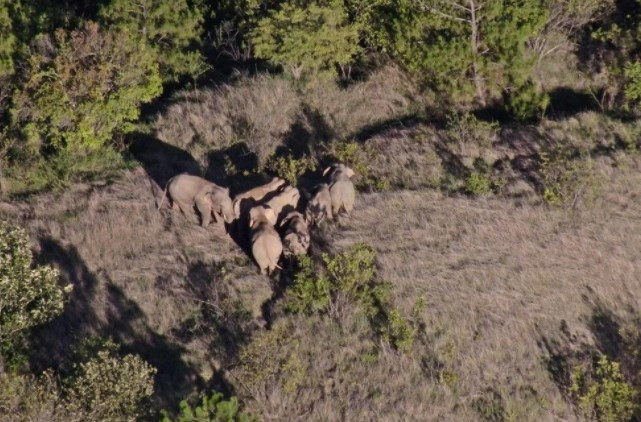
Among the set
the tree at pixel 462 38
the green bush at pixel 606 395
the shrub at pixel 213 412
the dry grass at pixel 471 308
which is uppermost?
the tree at pixel 462 38

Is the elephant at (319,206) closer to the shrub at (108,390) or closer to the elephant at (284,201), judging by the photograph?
the elephant at (284,201)

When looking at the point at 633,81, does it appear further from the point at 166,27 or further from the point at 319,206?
the point at 166,27

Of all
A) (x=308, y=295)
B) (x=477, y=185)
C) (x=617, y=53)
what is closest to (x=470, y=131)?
(x=477, y=185)

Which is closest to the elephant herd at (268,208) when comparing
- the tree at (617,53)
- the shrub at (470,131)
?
the shrub at (470,131)

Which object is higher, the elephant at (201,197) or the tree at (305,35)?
the tree at (305,35)

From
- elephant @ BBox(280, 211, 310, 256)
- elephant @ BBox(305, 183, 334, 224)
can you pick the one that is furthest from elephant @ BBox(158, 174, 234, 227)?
elephant @ BBox(305, 183, 334, 224)

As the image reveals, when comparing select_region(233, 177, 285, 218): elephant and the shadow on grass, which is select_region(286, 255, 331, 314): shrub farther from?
the shadow on grass

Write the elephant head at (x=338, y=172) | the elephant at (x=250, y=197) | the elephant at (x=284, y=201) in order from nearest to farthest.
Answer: the elephant at (x=284, y=201) < the elephant at (x=250, y=197) < the elephant head at (x=338, y=172)

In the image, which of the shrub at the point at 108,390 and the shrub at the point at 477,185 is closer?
the shrub at the point at 108,390
